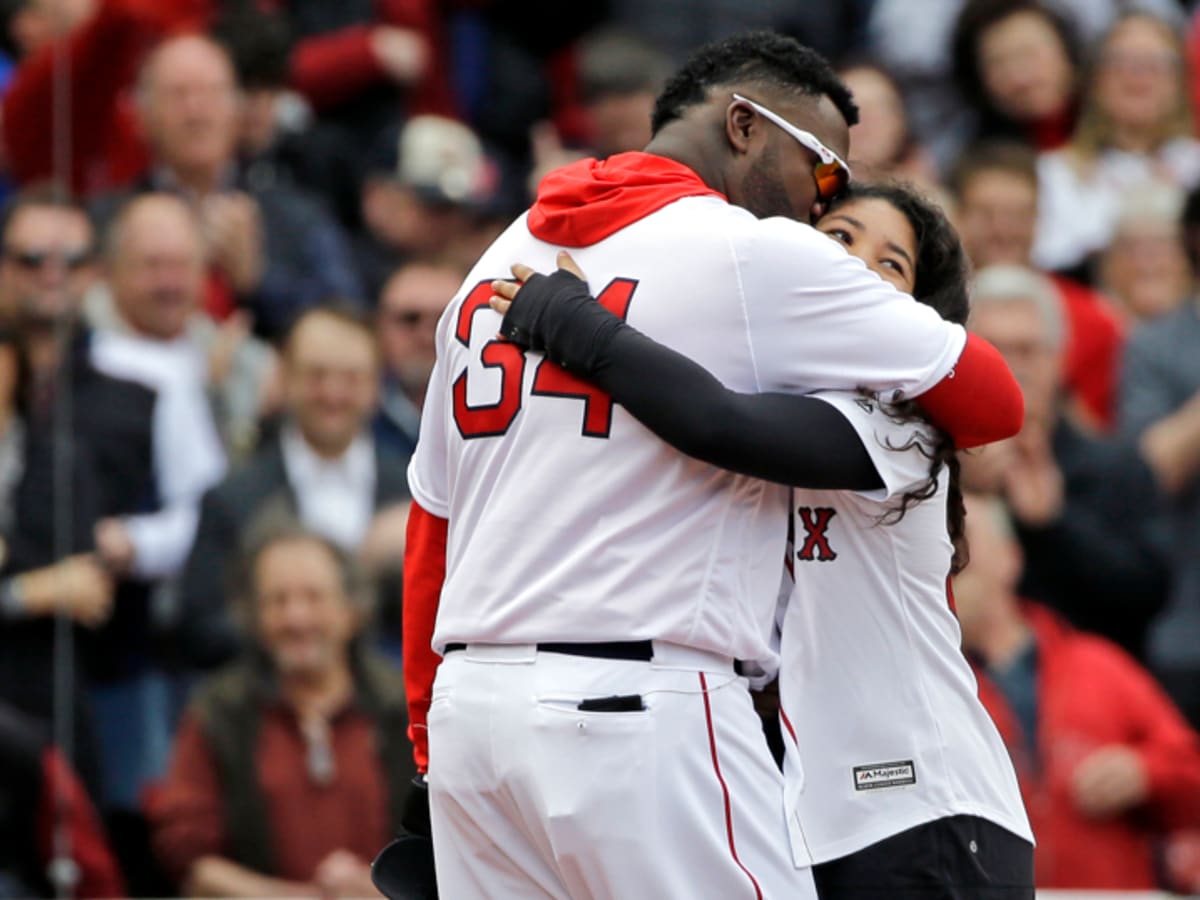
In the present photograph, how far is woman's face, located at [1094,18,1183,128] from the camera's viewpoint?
27.3 ft

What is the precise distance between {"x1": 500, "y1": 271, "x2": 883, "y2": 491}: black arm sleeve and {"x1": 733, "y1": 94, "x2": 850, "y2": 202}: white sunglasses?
1.54ft

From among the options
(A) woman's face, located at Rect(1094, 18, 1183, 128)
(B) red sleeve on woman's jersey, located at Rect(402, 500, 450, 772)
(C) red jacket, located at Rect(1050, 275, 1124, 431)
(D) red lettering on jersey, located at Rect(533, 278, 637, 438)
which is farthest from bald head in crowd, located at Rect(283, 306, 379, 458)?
(A) woman's face, located at Rect(1094, 18, 1183, 128)

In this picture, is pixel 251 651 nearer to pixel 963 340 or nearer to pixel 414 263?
pixel 414 263

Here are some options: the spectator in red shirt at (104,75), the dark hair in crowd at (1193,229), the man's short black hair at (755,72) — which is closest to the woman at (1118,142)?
the dark hair in crowd at (1193,229)

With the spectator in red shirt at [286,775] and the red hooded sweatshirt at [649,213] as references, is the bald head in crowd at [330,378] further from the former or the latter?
the red hooded sweatshirt at [649,213]

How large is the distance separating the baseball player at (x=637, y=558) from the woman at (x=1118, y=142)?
4.74 m

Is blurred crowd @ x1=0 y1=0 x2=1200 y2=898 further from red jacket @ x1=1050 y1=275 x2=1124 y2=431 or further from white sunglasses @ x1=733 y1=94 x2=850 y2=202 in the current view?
Result: white sunglasses @ x1=733 y1=94 x2=850 y2=202

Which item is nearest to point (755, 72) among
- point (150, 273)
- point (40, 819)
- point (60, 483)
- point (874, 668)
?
point (874, 668)

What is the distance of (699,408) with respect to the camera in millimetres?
3268

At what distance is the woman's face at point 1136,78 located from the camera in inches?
328

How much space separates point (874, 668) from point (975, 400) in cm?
49

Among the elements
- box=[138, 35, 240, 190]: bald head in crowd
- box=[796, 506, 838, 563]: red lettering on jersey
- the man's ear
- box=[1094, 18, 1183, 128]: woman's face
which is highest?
box=[1094, 18, 1183, 128]: woman's face

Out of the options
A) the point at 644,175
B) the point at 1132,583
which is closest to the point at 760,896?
the point at 644,175

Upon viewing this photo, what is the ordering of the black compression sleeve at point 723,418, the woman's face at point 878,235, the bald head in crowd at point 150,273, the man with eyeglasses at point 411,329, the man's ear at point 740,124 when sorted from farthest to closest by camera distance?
the man with eyeglasses at point 411,329, the bald head in crowd at point 150,273, the woman's face at point 878,235, the man's ear at point 740,124, the black compression sleeve at point 723,418
